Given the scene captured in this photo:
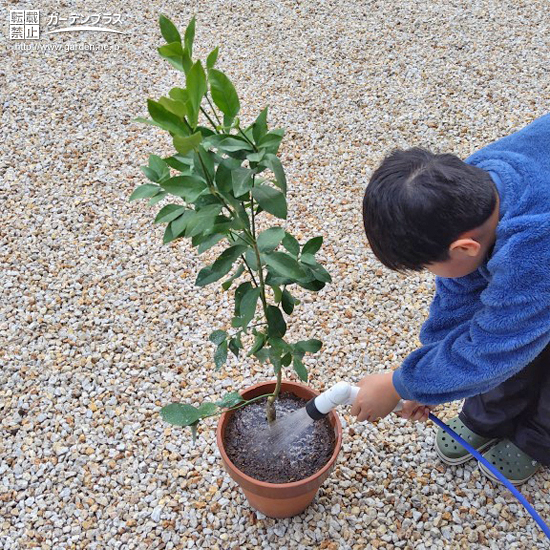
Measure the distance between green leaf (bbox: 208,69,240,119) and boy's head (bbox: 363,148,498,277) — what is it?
32cm

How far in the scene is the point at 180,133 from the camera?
3.68 ft

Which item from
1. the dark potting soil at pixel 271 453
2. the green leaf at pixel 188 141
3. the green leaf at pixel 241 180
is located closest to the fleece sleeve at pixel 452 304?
the dark potting soil at pixel 271 453

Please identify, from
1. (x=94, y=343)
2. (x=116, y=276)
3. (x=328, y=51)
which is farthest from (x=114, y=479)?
(x=328, y=51)

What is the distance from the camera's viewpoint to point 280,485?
157 centimetres

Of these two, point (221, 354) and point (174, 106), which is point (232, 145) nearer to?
point (174, 106)

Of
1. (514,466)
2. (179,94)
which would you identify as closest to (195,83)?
(179,94)

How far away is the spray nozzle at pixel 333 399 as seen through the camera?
4.88 ft

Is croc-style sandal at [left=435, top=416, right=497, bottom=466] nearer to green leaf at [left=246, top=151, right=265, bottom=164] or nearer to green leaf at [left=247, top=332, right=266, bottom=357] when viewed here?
green leaf at [left=247, top=332, right=266, bottom=357]

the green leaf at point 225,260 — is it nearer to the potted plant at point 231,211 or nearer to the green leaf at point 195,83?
the potted plant at point 231,211

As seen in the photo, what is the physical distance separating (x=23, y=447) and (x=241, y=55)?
105 inches

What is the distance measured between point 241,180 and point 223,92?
161 millimetres

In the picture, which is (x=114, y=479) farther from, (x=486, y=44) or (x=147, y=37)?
(x=486, y=44)

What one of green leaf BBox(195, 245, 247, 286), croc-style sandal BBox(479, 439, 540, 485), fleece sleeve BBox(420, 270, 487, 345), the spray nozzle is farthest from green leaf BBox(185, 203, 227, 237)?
croc-style sandal BBox(479, 439, 540, 485)

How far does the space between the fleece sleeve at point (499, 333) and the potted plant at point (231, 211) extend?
11.6 inches
